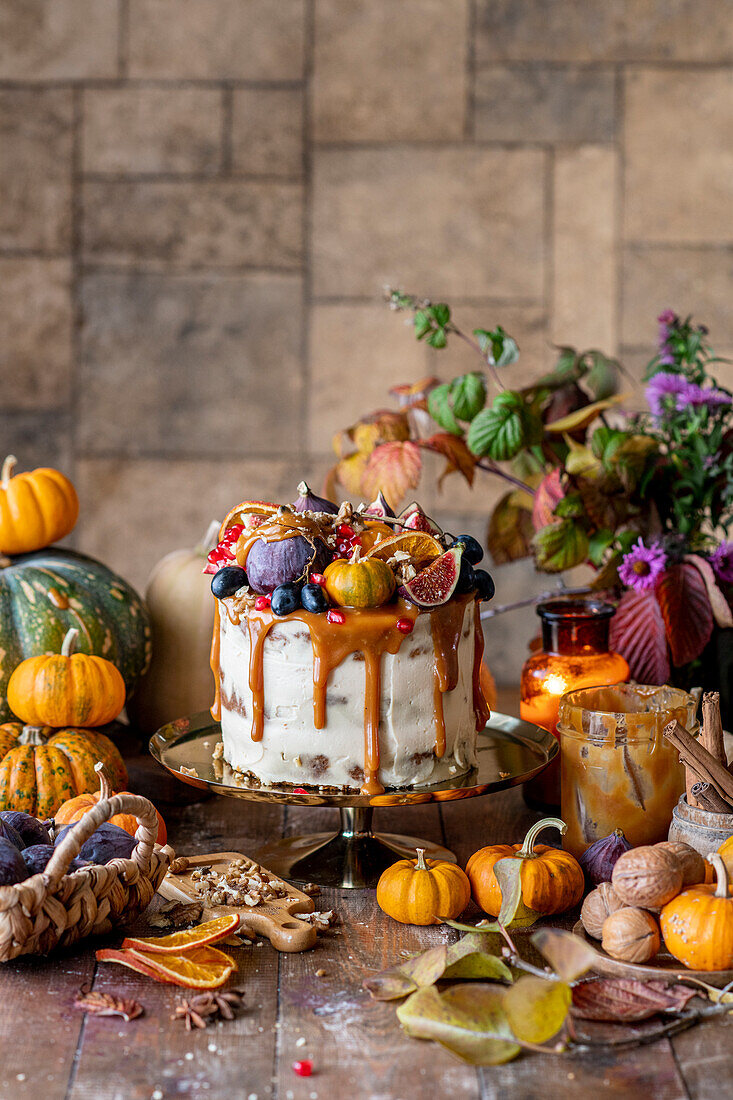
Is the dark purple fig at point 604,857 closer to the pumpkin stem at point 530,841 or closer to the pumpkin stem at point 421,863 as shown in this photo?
the pumpkin stem at point 530,841

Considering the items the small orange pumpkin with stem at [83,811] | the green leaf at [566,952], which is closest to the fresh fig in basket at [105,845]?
the small orange pumpkin with stem at [83,811]

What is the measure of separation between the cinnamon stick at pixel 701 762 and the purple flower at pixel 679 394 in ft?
2.55

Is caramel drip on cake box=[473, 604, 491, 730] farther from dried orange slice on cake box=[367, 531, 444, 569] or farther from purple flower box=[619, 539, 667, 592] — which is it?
purple flower box=[619, 539, 667, 592]

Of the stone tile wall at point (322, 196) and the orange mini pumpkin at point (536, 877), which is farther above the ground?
the stone tile wall at point (322, 196)

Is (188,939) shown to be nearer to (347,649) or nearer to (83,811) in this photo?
(83,811)

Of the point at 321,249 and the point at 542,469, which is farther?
the point at 321,249

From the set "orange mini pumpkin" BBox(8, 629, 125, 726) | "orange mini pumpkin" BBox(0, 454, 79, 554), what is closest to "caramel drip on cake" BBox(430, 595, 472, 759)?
"orange mini pumpkin" BBox(8, 629, 125, 726)

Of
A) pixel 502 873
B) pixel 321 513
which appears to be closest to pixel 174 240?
pixel 321 513

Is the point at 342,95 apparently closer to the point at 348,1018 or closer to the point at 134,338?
the point at 134,338

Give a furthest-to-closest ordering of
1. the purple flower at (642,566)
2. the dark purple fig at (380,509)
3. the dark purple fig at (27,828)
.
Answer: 1. the purple flower at (642,566)
2. the dark purple fig at (380,509)
3. the dark purple fig at (27,828)

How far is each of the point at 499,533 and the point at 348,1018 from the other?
127 cm

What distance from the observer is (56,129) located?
11.0 feet

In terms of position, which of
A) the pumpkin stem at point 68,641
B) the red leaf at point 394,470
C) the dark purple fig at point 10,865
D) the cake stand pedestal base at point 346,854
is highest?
the red leaf at point 394,470

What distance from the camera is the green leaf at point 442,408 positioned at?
2076 millimetres
